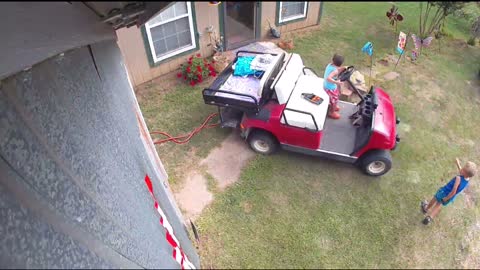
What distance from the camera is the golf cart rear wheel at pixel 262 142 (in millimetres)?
5641

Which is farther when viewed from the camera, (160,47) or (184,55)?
(184,55)

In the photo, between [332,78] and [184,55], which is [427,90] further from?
[184,55]

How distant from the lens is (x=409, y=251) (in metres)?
4.60

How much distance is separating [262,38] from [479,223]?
6321 millimetres

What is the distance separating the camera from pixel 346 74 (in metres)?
5.30

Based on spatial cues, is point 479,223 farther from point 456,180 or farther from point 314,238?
point 314,238

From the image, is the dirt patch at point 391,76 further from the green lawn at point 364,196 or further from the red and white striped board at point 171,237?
the red and white striped board at point 171,237

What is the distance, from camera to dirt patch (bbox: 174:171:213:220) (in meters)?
5.18

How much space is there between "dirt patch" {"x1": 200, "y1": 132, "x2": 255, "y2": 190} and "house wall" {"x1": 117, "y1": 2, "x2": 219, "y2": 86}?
2665mm

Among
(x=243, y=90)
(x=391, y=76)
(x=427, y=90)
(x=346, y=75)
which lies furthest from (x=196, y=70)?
(x=427, y=90)

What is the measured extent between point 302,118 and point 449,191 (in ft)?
7.49

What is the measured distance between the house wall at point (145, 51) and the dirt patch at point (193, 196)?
3082 mm

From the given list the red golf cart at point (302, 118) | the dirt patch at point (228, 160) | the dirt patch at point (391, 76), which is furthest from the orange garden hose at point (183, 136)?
the dirt patch at point (391, 76)

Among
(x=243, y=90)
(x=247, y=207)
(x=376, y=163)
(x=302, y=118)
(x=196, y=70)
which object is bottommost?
(x=247, y=207)
